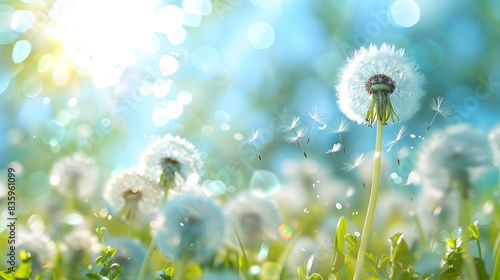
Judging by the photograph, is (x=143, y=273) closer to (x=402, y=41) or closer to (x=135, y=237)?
(x=135, y=237)

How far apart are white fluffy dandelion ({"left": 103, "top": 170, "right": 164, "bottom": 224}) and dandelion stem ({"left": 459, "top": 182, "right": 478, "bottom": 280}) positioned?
0.27 meters

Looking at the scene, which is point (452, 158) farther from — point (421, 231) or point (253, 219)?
point (253, 219)

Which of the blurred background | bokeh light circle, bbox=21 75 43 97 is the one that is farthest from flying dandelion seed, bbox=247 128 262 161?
bokeh light circle, bbox=21 75 43 97

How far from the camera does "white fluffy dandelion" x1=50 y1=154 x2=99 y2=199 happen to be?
0.77 metres

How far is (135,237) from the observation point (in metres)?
0.61

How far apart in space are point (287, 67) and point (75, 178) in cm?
35

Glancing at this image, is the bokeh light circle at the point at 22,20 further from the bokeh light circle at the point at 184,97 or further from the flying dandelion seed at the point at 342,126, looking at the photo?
the flying dandelion seed at the point at 342,126

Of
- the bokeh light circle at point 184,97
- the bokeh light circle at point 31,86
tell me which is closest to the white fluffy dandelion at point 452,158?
the bokeh light circle at point 184,97

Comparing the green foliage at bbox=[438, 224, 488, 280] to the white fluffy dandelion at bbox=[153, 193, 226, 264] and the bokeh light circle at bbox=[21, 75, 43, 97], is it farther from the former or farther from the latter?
the bokeh light circle at bbox=[21, 75, 43, 97]

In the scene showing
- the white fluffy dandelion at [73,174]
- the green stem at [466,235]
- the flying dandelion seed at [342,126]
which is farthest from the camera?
the white fluffy dandelion at [73,174]

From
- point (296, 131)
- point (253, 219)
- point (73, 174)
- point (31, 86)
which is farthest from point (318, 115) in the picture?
point (31, 86)

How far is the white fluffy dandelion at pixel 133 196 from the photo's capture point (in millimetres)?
541

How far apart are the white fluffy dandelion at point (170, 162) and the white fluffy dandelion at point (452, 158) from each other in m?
0.22

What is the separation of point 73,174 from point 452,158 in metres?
0.55
